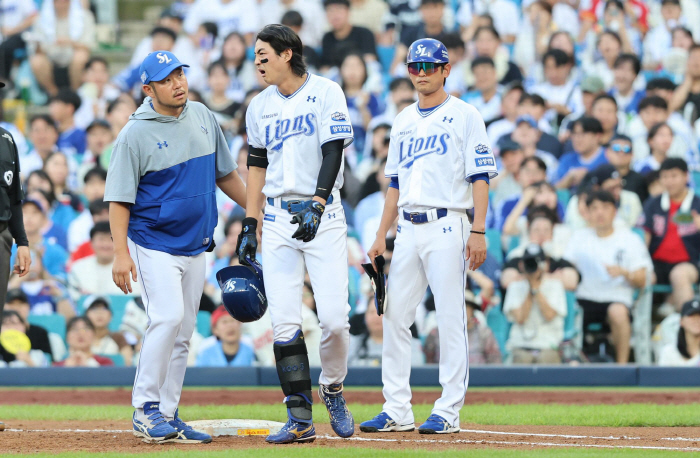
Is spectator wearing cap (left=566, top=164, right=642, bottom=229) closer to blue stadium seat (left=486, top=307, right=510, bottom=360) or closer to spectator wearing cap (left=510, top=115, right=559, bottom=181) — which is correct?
spectator wearing cap (left=510, top=115, right=559, bottom=181)

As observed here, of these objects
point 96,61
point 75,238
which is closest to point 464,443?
point 75,238

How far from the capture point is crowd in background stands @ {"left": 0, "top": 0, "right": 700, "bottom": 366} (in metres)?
9.95

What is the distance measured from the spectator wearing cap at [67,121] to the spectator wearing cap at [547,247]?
6666mm

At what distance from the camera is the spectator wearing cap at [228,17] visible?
1541 cm

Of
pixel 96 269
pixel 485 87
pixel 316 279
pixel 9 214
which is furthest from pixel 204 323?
pixel 485 87

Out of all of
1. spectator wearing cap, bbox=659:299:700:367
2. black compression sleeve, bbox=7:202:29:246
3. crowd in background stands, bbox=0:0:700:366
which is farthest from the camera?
crowd in background stands, bbox=0:0:700:366

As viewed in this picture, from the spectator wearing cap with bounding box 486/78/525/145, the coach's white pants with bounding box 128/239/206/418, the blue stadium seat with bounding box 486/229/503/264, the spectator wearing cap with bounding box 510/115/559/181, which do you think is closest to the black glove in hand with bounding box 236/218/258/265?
the coach's white pants with bounding box 128/239/206/418

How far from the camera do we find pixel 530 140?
477 inches

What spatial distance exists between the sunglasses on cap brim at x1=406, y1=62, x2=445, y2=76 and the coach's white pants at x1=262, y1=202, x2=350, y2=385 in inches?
40.2

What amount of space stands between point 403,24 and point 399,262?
9.42 m

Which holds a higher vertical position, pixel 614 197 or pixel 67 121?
pixel 67 121

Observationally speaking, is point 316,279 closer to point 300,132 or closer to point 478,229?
point 300,132

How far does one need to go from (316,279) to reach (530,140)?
23.0 ft

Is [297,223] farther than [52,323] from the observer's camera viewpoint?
No
